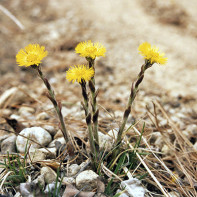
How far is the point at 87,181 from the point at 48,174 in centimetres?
24

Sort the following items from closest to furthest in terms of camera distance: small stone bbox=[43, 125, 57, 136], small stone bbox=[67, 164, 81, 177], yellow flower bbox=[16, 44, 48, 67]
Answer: yellow flower bbox=[16, 44, 48, 67] < small stone bbox=[67, 164, 81, 177] < small stone bbox=[43, 125, 57, 136]

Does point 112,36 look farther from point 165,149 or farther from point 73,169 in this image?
point 73,169

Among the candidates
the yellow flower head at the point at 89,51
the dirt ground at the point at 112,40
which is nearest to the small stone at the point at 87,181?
the yellow flower head at the point at 89,51

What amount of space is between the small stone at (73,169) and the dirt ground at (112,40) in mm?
1252

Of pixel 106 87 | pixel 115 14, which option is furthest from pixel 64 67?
pixel 115 14

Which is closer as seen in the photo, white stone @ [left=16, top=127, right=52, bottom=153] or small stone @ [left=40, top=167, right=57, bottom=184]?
small stone @ [left=40, top=167, right=57, bottom=184]

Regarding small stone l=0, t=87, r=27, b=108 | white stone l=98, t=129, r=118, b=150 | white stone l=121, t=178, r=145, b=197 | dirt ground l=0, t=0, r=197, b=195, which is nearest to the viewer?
white stone l=121, t=178, r=145, b=197

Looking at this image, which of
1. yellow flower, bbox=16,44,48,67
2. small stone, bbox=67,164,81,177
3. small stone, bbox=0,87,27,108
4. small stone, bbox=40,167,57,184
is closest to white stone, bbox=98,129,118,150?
small stone, bbox=67,164,81,177

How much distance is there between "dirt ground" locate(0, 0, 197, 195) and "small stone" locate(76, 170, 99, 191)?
1345 mm

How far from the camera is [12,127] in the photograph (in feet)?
5.65

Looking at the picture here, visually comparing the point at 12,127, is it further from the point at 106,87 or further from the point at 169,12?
the point at 169,12

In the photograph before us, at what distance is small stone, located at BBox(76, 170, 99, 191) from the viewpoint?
1201 millimetres

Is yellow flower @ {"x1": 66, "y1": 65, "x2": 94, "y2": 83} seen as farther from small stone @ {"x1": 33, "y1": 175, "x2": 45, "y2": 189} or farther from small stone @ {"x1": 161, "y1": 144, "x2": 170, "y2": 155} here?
small stone @ {"x1": 161, "y1": 144, "x2": 170, "y2": 155}

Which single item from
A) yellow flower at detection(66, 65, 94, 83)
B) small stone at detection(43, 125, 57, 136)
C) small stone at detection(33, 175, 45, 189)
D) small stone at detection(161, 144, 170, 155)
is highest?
yellow flower at detection(66, 65, 94, 83)
